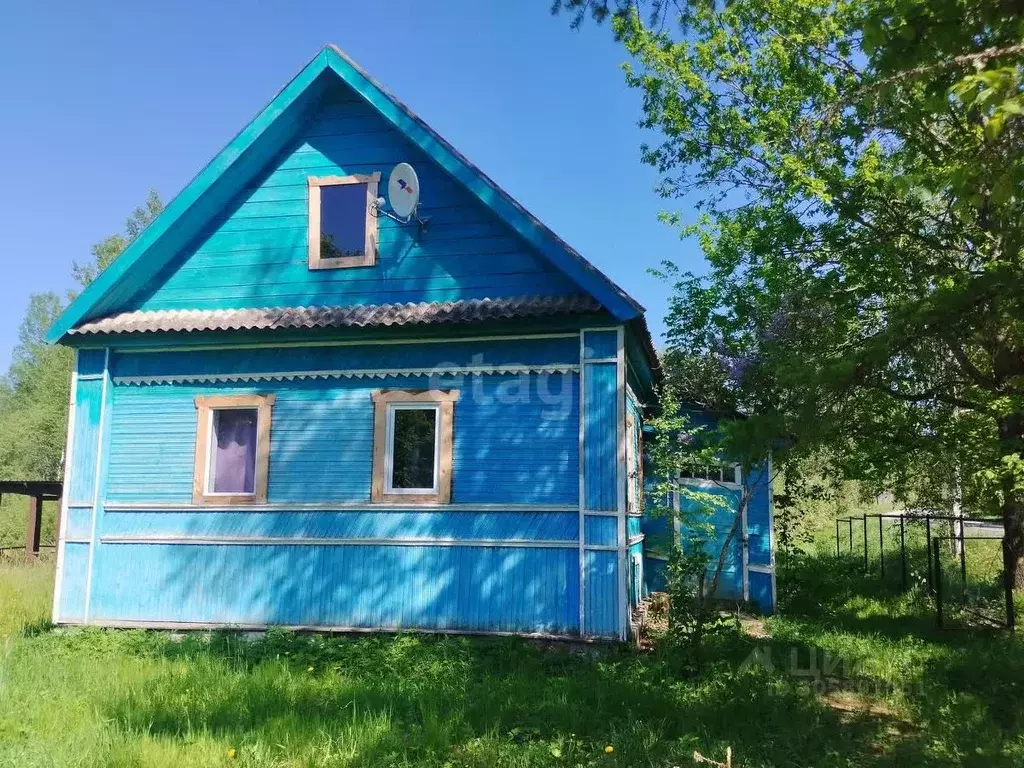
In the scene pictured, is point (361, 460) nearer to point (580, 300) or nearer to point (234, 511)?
point (234, 511)

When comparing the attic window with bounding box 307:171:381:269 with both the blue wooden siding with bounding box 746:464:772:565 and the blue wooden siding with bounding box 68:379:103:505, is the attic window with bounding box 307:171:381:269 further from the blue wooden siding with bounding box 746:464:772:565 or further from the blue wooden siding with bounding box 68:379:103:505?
the blue wooden siding with bounding box 746:464:772:565

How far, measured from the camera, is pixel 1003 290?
5066mm

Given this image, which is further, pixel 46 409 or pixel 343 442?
pixel 46 409

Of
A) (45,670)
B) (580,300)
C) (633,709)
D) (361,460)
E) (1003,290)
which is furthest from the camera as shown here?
(361,460)

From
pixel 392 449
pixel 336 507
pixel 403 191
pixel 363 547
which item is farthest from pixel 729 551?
pixel 403 191

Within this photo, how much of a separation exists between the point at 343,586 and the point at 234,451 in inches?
96.5

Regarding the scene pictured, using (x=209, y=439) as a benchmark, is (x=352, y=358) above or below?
above

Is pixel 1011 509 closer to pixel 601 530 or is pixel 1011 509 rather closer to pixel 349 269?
pixel 601 530

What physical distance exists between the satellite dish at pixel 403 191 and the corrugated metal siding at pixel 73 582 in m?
6.19

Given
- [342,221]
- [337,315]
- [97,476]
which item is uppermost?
[342,221]

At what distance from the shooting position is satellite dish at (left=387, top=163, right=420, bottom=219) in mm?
9289

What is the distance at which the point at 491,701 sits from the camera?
21.0 feet

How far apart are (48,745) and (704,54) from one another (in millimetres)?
18613

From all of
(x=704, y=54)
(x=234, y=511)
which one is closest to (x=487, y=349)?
(x=234, y=511)
